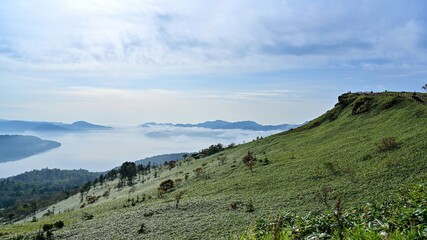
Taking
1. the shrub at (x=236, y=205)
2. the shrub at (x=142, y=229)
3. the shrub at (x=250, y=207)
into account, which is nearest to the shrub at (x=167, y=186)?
the shrub at (x=236, y=205)

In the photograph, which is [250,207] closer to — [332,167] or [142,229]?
[142,229]

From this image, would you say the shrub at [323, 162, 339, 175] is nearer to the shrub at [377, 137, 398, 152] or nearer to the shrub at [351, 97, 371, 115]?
the shrub at [377, 137, 398, 152]

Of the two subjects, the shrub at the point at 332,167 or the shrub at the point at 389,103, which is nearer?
the shrub at the point at 332,167

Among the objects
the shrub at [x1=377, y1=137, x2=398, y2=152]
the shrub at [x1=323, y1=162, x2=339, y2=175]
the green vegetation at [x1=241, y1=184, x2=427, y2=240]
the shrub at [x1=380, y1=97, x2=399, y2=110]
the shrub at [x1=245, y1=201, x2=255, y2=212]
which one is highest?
the shrub at [x1=380, y1=97, x2=399, y2=110]

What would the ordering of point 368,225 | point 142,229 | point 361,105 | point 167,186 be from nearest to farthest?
point 368,225 → point 142,229 → point 167,186 → point 361,105

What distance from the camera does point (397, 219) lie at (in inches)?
463

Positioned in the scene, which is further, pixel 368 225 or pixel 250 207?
pixel 250 207

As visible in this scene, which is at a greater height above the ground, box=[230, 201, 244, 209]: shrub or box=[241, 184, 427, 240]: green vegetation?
box=[241, 184, 427, 240]: green vegetation

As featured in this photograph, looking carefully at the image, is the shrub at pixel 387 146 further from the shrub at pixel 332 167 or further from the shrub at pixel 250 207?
the shrub at pixel 250 207

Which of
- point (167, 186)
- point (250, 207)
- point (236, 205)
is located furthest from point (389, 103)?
point (250, 207)

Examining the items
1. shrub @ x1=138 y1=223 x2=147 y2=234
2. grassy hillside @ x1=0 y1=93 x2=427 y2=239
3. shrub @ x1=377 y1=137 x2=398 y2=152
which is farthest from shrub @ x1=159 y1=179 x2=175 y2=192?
shrub @ x1=377 y1=137 x2=398 y2=152

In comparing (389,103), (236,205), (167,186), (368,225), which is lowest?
(236,205)

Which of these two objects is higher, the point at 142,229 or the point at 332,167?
the point at 332,167

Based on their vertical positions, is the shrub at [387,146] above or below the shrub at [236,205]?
above
